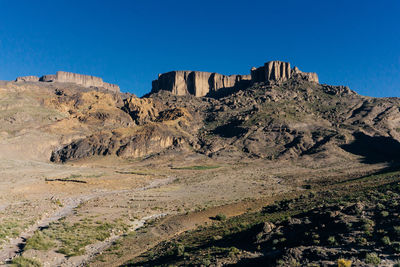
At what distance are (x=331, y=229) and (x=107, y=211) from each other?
90.6 ft

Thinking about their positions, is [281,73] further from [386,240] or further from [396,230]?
[386,240]

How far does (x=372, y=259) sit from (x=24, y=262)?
19.5 m

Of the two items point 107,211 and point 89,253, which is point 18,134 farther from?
point 89,253

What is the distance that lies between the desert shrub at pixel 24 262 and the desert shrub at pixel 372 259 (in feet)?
61.7

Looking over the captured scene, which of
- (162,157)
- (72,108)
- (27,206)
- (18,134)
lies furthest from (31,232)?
(72,108)

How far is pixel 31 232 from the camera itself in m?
Answer: 24.9

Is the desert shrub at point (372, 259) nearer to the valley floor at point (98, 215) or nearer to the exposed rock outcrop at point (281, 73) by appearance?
the valley floor at point (98, 215)

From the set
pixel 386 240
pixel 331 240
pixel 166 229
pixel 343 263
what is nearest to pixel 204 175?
pixel 166 229

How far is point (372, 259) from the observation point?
11875mm

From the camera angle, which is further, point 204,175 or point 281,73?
point 281,73

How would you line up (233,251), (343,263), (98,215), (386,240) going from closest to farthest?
(343,263), (386,240), (233,251), (98,215)

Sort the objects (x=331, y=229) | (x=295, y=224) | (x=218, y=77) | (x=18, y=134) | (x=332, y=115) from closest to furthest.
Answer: (x=331, y=229)
(x=295, y=224)
(x=18, y=134)
(x=332, y=115)
(x=218, y=77)

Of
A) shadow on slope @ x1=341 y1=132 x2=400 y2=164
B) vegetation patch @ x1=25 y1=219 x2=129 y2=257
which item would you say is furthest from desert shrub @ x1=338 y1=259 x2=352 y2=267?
shadow on slope @ x1=341 y1=132 x2=400 y2=164

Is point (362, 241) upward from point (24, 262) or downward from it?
upward
